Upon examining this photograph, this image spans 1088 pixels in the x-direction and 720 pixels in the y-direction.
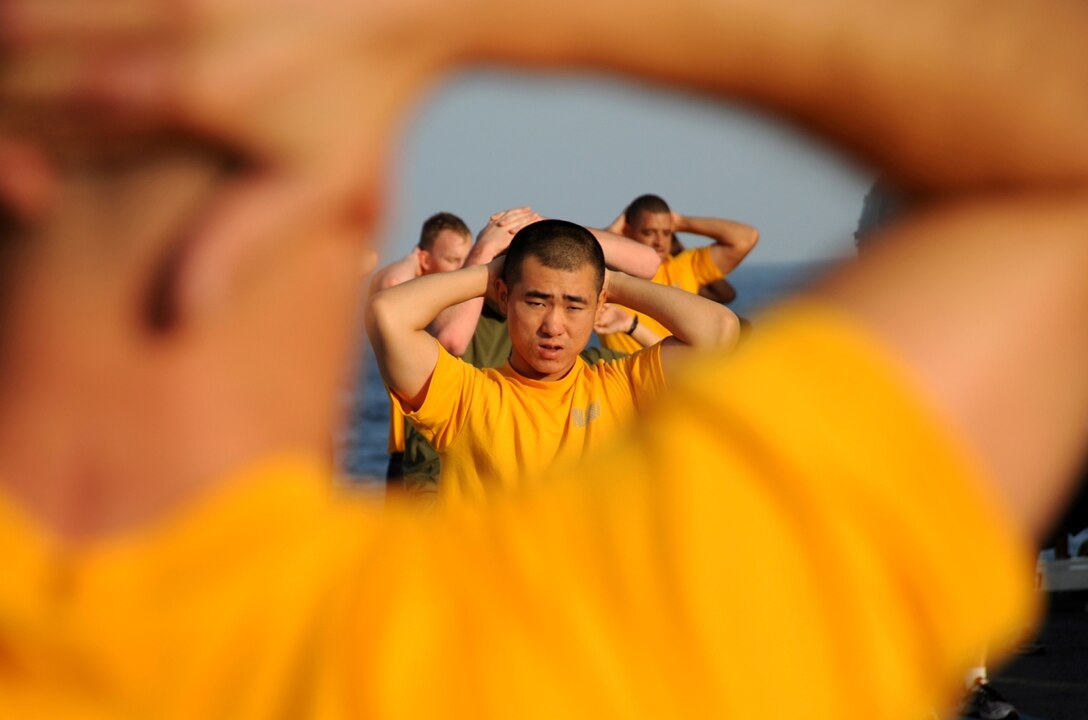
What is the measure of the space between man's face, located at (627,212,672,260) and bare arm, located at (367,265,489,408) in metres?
2.91

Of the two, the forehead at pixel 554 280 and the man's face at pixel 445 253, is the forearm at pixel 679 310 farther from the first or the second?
the man's face at pixel 445 253

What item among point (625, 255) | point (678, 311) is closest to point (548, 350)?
point (678, 311)

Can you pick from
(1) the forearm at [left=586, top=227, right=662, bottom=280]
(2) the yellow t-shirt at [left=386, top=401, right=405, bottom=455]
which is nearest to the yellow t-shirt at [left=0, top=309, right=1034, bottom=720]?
(1) the forearm at [left=586, top=227, right=662, bottom=280]

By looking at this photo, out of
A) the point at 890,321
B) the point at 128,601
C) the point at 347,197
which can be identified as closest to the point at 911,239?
the point at 890,321

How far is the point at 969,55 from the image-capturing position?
0.56 meters

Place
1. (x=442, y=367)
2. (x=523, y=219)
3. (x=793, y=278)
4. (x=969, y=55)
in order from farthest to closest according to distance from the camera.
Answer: (x=523, y=219), (x=442, y=367), (x=793, y=278), (x=969, y=55)

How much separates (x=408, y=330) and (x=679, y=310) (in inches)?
34.8

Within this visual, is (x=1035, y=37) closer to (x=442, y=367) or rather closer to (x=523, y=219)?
(x=442, y=367)

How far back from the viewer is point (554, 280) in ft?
13.9

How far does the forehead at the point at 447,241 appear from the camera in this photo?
664 centimetres

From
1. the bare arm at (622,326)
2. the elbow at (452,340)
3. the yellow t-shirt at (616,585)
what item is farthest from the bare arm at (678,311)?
the yellow t-shirt at (616,585)

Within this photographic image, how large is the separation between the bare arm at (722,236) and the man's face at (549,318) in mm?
2951

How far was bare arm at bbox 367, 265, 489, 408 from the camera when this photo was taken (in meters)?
4.17

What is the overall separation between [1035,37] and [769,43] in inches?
3.9
